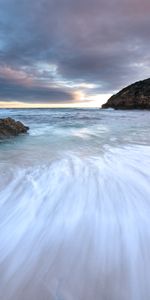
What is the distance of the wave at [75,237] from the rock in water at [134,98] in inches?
1520

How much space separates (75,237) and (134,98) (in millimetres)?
42960

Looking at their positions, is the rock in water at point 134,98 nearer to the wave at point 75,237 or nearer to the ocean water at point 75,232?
the ocean water at point 75,232

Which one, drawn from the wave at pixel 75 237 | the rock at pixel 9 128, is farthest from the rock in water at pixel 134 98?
the wave at pixel 75 237

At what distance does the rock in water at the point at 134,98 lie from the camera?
40016 mm

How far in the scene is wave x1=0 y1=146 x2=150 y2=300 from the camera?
134cm

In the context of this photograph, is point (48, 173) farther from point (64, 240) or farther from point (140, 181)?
point (64, 240)

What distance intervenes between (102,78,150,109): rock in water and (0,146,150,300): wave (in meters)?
38.6

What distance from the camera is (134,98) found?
1655 inches

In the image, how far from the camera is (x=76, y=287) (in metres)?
1.33

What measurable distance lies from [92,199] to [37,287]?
116cm

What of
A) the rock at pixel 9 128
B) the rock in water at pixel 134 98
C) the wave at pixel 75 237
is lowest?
the wave at pixel 75 237

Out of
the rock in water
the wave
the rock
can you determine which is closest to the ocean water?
the wave

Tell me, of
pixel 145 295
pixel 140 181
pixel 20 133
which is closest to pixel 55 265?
pixel 145 295

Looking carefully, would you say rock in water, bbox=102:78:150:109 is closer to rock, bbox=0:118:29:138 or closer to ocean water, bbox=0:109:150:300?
rock, bbox=0:118:29:138
